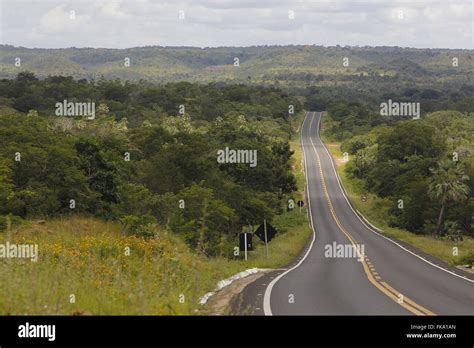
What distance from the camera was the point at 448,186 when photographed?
66125 millimetres

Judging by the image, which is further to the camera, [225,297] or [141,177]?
[141,177]

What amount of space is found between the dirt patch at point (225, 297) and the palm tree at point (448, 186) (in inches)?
1888

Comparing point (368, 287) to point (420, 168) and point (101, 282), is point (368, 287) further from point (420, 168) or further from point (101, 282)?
point (420, 168)

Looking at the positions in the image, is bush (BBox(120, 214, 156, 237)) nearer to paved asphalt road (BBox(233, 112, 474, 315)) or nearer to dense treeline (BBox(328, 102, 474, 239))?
paved asphalt road (BBox(233, 112, 474, 315))

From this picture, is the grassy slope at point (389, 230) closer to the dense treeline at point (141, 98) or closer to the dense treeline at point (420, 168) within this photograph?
the dense treeline at point (420, 168)

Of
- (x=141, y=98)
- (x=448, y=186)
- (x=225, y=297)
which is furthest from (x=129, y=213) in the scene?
(x=141, y=98)

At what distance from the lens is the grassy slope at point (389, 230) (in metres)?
37.2

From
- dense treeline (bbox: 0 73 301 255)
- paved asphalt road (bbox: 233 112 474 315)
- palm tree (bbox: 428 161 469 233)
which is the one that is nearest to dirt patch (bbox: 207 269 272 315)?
paved asphalt road (bbox: 233 112 474 315)

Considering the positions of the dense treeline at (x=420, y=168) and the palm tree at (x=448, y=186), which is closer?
the palm tree at (x=448, y=186)

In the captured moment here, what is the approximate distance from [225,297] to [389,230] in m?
48.4

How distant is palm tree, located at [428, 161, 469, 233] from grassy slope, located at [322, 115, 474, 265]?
425 cm

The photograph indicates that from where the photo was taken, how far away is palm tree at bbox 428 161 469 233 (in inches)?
2598

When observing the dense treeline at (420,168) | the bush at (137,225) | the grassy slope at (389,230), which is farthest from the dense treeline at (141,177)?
the dense treeline at (420,168)

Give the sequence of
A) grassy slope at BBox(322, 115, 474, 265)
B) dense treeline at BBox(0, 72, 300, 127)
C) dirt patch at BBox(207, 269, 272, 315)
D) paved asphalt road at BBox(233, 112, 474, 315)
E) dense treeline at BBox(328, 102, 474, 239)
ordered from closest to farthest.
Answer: dirt patch at BBox(207, 269, 272, 315)
paved asphalt road at BBox(233, 112, 474, 315)
grassy slope at BBox(322, 115, 474, 265)
dense treeline at BBox(328, 102, 474, 239)
dense treeline at BBox(0, 72, 300, 127)
